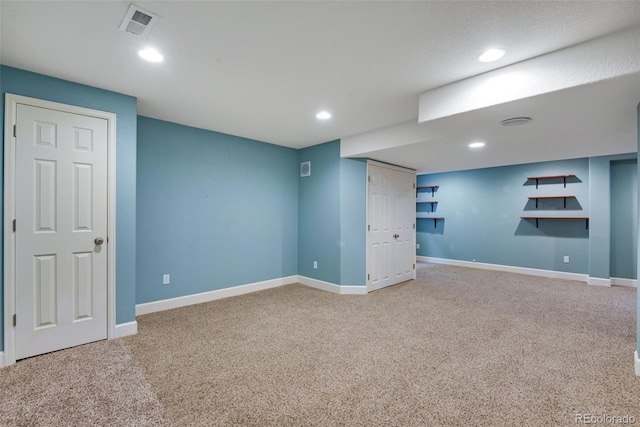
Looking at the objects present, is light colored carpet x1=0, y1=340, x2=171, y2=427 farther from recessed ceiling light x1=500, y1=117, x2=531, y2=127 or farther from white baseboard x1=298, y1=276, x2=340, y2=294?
recessed ceiling light x1=500, y1=117, x2=531, y2=127

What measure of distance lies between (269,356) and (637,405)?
8.59 feet

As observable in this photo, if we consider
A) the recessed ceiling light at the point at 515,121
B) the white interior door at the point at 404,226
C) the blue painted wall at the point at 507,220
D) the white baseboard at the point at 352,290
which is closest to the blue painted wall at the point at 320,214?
the white baseboard at the point at 352,290

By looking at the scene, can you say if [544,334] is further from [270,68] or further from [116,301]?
[116,301]

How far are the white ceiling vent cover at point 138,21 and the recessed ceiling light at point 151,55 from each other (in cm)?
20

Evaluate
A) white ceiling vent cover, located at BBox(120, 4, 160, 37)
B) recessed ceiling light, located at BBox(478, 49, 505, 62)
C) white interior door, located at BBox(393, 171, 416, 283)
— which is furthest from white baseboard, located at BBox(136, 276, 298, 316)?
recessed ceiling light, located at BBox(478, 49, 505, 62)

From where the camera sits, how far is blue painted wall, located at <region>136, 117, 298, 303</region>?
364cm

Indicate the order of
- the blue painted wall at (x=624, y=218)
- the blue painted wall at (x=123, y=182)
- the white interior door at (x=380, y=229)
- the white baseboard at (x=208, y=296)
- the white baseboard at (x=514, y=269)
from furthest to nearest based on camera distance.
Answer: the white baseboard at (x=514, y=269) → the blue painted wall at (x=624, y=218) → the white interior door at (x=380, y=229) → the white baseboard at (x=208, y=296) → the blue painted wall at (x=123, y=182)

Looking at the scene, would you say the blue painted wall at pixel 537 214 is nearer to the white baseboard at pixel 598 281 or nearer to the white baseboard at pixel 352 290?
the white baseboard at pixel 598 281

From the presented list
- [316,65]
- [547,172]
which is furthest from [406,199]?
[316,65]

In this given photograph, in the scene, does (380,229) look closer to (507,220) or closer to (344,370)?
(344,370)

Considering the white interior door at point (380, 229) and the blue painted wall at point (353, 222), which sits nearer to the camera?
the blue painted wall at point (353, 222)

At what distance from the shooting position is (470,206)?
6.90m

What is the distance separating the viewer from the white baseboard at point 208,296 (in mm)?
3621

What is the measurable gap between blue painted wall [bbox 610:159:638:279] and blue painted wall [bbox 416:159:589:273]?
1.19 ft
